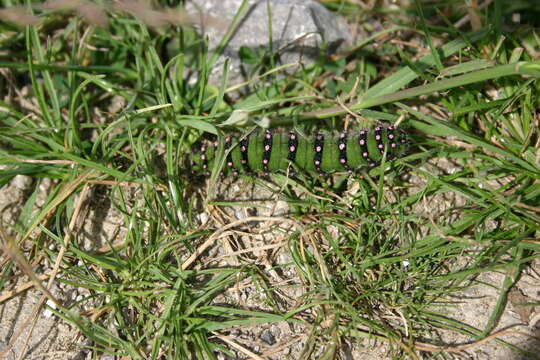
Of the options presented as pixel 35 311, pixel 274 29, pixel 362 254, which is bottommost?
pixel 35 311

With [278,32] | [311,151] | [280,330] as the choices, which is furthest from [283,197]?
[278,32]

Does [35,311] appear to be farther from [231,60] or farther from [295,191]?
[231,60]

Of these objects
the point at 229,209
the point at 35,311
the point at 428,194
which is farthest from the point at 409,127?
the point at 35,311

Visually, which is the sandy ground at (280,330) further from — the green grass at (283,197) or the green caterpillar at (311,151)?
the green caterpillar at (311,151)

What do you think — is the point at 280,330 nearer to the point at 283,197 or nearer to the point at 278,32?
the point at 283,197

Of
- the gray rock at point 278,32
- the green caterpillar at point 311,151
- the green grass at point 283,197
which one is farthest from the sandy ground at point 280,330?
the gray rock at point 278,32

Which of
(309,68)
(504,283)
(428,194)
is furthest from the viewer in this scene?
(309,68)

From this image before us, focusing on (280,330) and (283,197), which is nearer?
(280,330)
